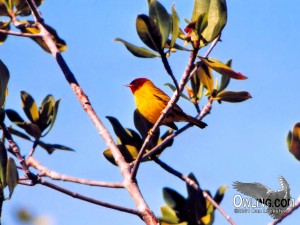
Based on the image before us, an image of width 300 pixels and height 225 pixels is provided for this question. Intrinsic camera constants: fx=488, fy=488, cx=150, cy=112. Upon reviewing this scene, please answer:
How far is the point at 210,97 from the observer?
2.98 m

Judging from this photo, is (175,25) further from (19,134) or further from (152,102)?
(152,102)

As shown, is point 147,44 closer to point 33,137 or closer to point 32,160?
point 32,160

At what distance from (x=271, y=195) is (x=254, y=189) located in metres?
0.09

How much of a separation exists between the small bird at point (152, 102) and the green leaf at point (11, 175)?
9.54 feet

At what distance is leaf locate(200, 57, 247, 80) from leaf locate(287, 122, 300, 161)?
0.32 meters

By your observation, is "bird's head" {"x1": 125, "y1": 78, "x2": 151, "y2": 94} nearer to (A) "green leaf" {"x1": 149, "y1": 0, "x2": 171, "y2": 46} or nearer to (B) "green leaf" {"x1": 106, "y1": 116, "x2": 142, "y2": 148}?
(B) "green leaf" {"x1": 106, "y1": 116, "x2": 142, "y2": 148}

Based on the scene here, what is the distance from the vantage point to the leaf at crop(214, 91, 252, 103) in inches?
113

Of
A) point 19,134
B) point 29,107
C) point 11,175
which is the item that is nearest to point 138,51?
point 11,175

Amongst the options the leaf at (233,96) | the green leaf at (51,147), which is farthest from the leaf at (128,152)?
the leaf at (233,96)

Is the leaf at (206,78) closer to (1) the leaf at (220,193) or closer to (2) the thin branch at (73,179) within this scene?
(1) the leaf at (220,193)

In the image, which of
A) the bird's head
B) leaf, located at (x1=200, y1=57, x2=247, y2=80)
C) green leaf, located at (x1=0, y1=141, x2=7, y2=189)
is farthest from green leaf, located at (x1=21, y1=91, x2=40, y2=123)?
the bird's head

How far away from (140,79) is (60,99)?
12.8ft

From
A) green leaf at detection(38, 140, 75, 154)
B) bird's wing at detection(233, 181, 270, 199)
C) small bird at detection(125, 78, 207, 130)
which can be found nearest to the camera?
bird's wing at detection(233, 181, 270, 199)

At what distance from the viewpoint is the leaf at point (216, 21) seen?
2068 millimetres
